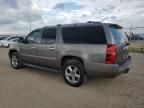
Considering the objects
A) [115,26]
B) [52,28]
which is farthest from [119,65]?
[52,28]

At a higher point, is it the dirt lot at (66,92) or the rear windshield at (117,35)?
the rear windshield at (117,35)

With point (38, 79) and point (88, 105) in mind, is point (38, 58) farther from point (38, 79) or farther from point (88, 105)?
point (88, 105)

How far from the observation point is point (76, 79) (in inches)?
208

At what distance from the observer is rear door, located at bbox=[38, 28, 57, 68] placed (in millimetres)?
5796

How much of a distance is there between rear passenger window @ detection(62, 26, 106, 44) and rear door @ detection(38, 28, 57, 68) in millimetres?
523

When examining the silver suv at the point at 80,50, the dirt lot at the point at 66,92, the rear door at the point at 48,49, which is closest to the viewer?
the dirt lot at the point at 66,92

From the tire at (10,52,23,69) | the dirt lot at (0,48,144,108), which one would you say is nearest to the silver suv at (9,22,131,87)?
the dirt lot at (0,48,144,108)

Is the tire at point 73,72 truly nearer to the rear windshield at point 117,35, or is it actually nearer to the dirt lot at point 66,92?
the dirt lot at point 66,92

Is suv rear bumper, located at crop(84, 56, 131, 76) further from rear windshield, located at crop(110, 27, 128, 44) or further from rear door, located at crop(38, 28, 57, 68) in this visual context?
rear door, located at crop(38, 28, 57, 68)

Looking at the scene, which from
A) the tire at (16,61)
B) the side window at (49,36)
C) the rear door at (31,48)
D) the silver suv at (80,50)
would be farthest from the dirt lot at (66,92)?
the side window at (49,36)

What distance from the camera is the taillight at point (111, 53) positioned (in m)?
4.42

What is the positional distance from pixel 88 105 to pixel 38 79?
8.84 ft

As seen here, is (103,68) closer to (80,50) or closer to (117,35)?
(80,50)

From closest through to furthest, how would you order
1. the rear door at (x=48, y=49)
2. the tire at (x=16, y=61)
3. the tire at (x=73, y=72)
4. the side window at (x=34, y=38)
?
the tire at (x=73, y=72)
the rear door at (x=48, y=49)
the side window at (x=34, y=38)
the tire at (x=16, y=61)
